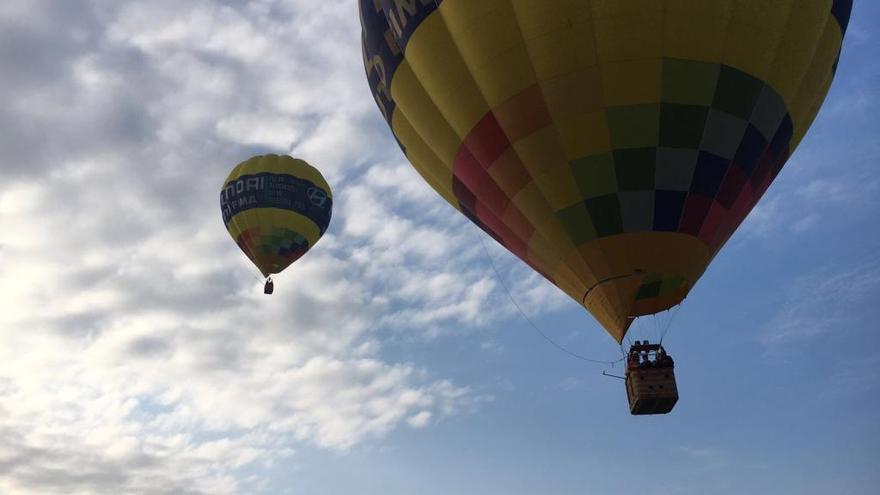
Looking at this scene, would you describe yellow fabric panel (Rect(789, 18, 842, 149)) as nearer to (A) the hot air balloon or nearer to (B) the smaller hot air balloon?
(A) the hot air balloon

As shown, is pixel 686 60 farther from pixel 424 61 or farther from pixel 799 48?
pixel 424 61

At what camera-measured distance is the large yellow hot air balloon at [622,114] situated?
10633mm

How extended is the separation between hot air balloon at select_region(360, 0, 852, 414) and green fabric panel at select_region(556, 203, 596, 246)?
24mm

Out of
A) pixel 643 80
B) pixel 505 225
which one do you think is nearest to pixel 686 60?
pixel 643 80

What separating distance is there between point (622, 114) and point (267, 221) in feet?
59.2

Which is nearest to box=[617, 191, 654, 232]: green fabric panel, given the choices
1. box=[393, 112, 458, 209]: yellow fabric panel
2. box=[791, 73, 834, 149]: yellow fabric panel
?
box=[791, 73, 834, 149]: yellow fabric panel

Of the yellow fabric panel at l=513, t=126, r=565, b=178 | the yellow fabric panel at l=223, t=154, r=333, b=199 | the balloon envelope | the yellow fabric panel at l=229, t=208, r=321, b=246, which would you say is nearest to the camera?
the yellow fabric panel at l=513, t=126, r=565, b=178

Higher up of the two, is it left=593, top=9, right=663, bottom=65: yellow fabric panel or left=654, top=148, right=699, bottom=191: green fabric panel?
left=593, top=9, right=663, bottom=65: yellow fabric panel

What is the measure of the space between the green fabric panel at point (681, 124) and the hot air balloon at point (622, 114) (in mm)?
17

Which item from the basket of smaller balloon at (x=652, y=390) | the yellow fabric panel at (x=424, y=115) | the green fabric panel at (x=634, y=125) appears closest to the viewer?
the green fabric panel at (x=634, y=125)

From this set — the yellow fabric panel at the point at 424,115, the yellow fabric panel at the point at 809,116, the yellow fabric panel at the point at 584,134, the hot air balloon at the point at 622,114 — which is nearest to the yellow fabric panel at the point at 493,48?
the hot air balloon at the point at 622,114

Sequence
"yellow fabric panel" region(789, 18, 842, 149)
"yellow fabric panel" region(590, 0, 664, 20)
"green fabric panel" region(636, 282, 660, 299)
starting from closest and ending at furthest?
1. "yellow fabric panel" region(590, 0, 664, 20)
2. "green fabric panel" region(636, 282, 660, 299)
3. "yellow fabric panel" region(789, 18, 842, 149)

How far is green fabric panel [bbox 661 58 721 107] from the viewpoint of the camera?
10.7 m

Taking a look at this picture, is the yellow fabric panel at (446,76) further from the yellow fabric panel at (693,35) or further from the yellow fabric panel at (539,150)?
the yellow fabric panel at (693,35)
